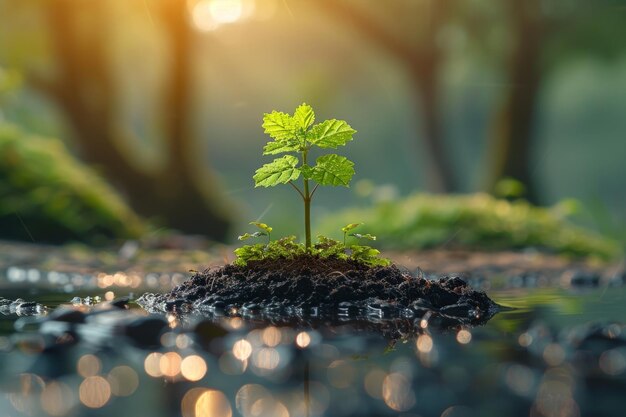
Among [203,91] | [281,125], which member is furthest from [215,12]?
[281,125]

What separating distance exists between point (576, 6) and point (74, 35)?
33.6 ft

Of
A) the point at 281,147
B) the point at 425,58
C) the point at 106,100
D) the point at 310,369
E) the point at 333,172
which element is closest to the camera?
the point at 310,369

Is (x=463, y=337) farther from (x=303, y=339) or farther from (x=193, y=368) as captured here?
(x=193, y=368)

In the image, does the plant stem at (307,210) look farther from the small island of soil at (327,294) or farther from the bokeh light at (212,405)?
the bokeh light at (212,405)

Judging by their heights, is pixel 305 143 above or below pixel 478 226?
below

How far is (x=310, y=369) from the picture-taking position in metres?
3.17

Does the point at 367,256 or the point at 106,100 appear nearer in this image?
the point at 367,256

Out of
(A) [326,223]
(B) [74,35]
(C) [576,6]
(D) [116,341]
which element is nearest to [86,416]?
(D) [116,341]

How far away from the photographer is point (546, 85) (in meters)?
15.1

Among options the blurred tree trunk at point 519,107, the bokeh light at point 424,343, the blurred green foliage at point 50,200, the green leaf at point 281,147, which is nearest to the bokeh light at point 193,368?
the bokeh light at point 424,343

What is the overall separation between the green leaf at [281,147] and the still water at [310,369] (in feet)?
3.97

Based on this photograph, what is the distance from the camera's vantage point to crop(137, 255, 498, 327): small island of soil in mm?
4844

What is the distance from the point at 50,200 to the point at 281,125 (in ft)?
27.7

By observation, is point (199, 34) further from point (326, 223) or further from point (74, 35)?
point (326, 223)
